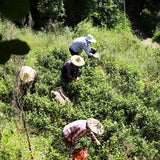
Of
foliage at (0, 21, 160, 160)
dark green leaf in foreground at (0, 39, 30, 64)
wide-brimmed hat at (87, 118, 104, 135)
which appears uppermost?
dark green leaf in foreground at (0, 39, 30, 64)

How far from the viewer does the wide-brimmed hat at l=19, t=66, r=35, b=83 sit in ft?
15.0

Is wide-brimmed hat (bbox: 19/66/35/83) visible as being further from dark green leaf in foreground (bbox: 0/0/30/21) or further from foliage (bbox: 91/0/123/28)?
foliage (bbox: 91/0/123/28)

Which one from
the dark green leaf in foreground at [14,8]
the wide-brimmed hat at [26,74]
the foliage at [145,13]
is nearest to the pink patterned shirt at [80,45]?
the wide-brimmed hat at [26,74]

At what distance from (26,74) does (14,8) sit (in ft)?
14.1

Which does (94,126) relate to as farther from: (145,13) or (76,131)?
(145,13)

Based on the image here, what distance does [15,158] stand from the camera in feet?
10.3

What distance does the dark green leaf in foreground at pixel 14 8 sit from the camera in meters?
0.49

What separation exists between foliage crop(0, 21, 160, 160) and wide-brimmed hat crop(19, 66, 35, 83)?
199 millimetres

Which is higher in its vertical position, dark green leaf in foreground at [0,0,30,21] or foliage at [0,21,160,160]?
dark green leaf in foreground at [0,0,30,21]

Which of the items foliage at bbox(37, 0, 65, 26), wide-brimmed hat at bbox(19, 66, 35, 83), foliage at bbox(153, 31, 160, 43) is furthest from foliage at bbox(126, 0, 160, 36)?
wide-brimmed hat at bbox(19, 66, 35, 83)

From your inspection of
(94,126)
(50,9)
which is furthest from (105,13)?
(94,126)

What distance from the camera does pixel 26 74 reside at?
4660 millimetres

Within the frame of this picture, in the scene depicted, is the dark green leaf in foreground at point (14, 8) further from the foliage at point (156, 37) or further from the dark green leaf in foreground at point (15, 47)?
the foliage at point (156, 37)

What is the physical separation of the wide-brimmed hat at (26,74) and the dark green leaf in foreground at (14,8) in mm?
4188
